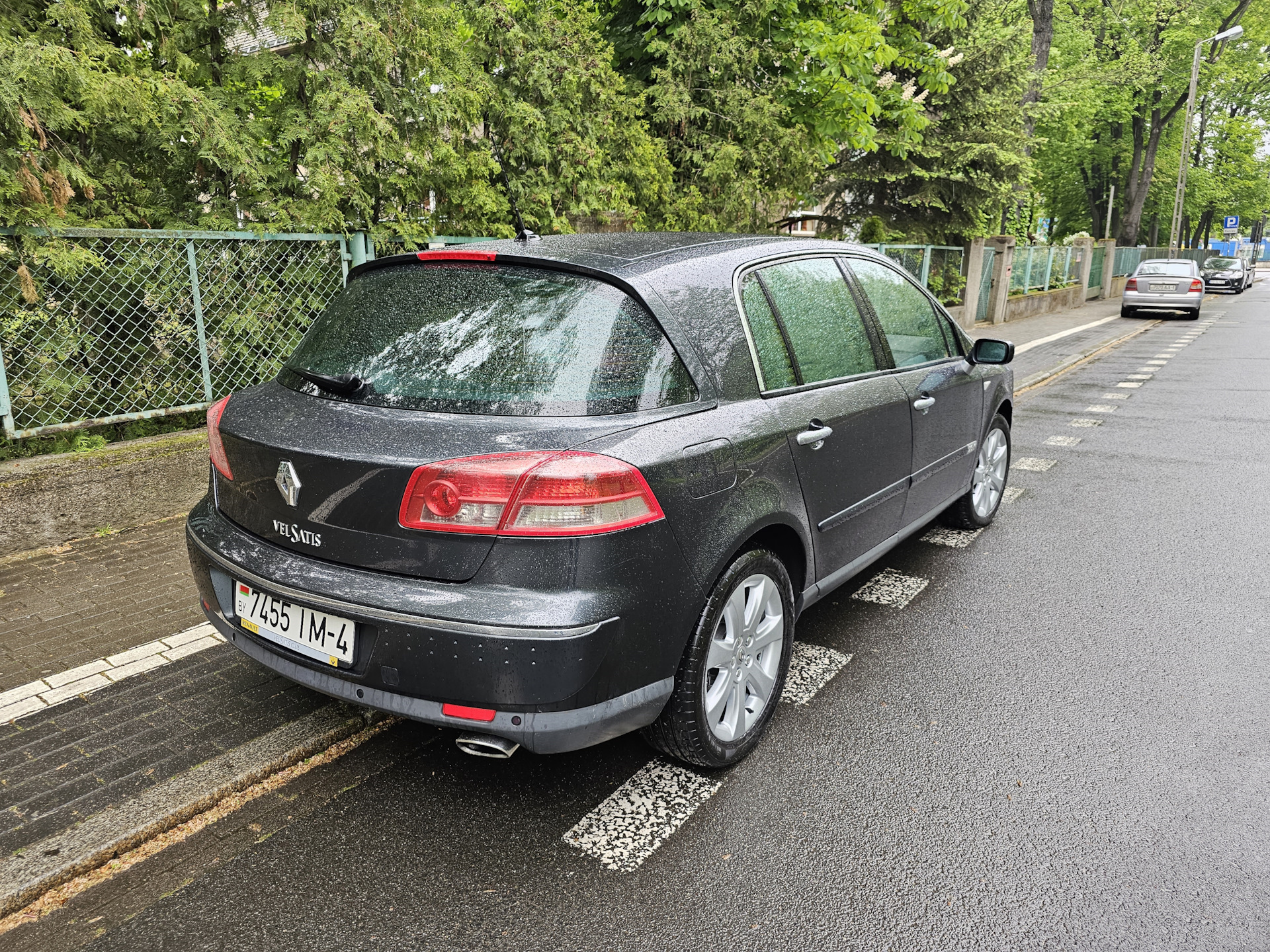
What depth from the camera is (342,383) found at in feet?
9.07

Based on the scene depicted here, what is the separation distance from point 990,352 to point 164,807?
422cm

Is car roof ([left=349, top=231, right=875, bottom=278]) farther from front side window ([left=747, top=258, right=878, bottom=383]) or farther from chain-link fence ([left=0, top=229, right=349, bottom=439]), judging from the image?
chain-link fence ([left=0, top=229, right=349, bottom=439])

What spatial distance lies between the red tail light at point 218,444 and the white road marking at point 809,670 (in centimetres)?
206

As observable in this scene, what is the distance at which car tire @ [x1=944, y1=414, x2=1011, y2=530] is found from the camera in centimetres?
547

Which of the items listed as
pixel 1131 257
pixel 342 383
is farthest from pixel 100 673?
pixel 1131 257

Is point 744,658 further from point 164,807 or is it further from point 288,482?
point 164,807

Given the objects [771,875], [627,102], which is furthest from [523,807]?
[627,102]

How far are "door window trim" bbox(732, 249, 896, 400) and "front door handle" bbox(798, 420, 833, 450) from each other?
15cm

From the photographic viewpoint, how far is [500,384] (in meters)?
2.54

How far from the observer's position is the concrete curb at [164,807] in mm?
2424

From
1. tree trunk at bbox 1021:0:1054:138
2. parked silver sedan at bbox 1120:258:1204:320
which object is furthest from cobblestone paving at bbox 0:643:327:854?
parked silver sedan at bbox 1120:258:1204:320

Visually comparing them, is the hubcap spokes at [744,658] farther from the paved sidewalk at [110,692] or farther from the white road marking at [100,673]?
the white road marking at [100,673]

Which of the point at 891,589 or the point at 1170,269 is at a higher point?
the point at 1170,269

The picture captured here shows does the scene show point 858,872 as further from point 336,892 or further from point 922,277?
point 922,277
